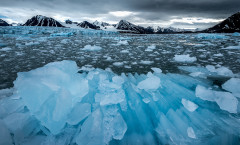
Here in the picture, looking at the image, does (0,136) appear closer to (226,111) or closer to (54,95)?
(54,95)

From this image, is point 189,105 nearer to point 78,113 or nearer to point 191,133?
point 191,133

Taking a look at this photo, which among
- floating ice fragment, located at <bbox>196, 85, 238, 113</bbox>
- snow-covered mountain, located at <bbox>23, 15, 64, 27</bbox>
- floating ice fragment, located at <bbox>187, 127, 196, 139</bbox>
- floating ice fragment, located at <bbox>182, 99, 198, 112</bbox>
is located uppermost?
snow-covered mountain, located at <bbox>23, 15, 64, 27</bbox>

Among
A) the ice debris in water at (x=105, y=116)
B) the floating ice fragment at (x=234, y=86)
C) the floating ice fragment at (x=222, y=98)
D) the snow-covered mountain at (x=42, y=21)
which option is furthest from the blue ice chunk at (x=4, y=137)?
the snow-covered mountain at (x=42, y=21)

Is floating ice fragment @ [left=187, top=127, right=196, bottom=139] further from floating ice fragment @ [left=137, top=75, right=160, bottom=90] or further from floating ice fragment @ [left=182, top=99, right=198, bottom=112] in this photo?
floating ice fragment @ [left=137, top=75, right=160, bottom=90]

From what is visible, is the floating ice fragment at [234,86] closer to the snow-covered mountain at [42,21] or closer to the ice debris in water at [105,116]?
the ice debris in water at [105,116]

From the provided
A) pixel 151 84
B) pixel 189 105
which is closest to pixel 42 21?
pixel 151 84

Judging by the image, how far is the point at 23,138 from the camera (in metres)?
0.99

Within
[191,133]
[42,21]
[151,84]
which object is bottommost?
[191,133]

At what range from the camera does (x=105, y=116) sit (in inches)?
45.6

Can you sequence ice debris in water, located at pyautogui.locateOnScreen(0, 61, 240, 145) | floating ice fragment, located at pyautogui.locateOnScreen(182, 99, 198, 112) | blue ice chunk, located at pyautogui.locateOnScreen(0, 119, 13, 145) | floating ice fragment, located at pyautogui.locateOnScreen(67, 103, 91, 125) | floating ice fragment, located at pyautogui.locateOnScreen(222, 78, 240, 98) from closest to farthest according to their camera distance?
blue ice chunk, located at pyautogui.locateOnScreen(0, 119, 13, 145)
ice debris in water, located at pyautogui.locateOnScreen(0, 61, 240, 145)
floating ice fragment, located at pyautogui.locateOnScreen(67, 103, 91, 125)
floating ice fragment, located at pyautogui.locateOnScreen(182, 99, 198, 112)
floating ice fragment, located at pyautogui.locateOnScreen(222, 78, 240, 98)

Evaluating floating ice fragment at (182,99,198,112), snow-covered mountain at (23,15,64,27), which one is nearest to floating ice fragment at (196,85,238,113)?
floating ice fragment at (182,99,198,112)

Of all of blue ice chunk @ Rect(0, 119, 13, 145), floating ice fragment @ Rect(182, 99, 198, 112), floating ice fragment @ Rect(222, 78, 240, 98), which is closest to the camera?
blue ice chunk @ Rect(0, 119, 13, 145)

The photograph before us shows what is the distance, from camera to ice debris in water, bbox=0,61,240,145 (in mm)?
1004

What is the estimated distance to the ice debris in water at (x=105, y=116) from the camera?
3.29 ft
